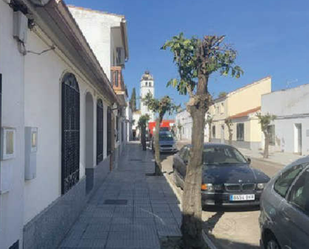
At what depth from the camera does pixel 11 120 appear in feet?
9.68

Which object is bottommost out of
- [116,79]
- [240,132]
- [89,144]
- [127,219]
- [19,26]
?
[127,219]

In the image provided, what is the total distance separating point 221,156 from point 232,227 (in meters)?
3.08

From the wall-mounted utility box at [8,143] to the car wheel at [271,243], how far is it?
9.83 feet

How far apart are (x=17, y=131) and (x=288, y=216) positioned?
9.57 feet

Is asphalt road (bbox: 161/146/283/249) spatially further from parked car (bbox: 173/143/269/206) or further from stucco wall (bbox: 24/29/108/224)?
stucco wall (bbox: 24/29/108/224)

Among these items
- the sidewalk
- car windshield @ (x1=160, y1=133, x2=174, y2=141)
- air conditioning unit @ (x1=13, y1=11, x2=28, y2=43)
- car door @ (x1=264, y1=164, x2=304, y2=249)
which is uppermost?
air conditioning unit @ (x1=13, y1=11, x2=28, y2=43)

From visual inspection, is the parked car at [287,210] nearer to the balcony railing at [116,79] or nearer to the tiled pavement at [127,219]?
the tiled pavement at [127,219]

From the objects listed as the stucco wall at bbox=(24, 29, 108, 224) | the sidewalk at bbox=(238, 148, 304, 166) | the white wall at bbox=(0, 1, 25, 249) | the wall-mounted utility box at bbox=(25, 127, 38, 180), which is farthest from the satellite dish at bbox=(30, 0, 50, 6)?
the sidewalk at bbox=(238, 148, 304, 166)

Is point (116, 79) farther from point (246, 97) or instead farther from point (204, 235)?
point (246, 97)

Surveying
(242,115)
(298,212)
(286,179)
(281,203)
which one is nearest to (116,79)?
(286,179)

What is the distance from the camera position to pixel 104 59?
1512cm

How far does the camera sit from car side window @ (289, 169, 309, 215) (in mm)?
3280

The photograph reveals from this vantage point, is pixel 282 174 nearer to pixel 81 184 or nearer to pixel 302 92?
pixel 81 184

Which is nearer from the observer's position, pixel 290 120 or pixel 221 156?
pixel 221 156
